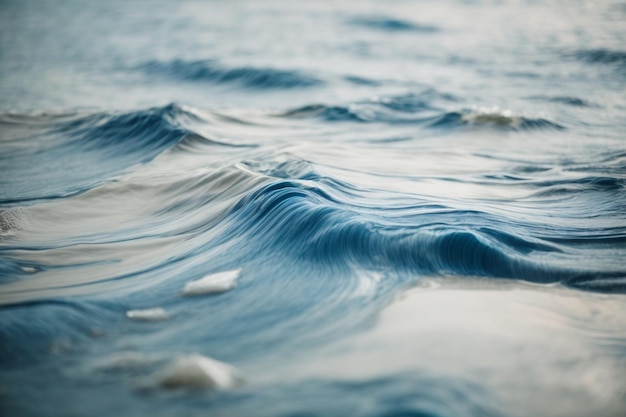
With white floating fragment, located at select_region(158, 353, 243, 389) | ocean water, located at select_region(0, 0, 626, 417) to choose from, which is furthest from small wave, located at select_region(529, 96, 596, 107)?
white floating fragment, located at select_region(158, 353, 243, 389)

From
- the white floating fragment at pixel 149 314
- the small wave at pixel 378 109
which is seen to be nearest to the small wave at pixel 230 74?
the small wave at pixel 378 109

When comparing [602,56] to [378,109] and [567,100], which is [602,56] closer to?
[567,100]

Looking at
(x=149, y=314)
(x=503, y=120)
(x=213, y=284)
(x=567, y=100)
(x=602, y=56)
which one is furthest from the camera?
(x=602, y=56)

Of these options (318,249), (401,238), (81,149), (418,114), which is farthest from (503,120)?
(81,149)

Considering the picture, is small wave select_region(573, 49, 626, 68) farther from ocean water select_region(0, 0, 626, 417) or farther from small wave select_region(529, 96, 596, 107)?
small wave select_region(529, 96, 596, 107)

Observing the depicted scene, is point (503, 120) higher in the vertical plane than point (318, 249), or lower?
higher

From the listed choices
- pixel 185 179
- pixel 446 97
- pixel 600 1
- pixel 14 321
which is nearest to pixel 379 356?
pixel 14 321

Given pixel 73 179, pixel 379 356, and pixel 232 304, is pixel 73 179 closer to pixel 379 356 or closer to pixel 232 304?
pixel 232 304
